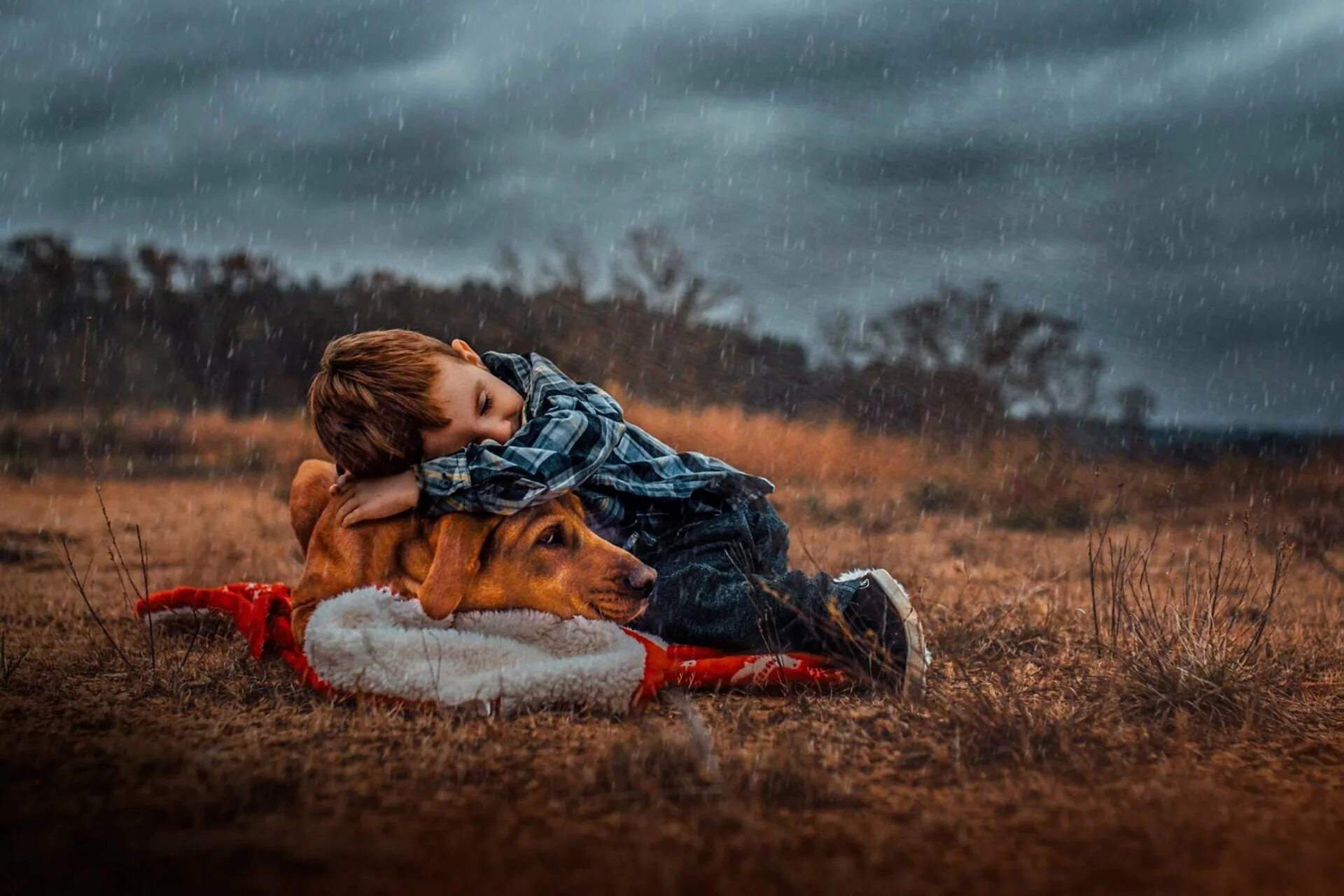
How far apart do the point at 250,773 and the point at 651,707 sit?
119cm

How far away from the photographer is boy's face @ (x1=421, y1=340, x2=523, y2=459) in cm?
325

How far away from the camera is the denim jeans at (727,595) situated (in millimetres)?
3359

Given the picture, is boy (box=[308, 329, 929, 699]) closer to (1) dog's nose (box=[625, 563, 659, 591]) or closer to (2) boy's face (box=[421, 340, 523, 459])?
(2) boy's face (box=[421, 340, 523, 459])

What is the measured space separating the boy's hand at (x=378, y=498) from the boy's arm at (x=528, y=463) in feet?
0.15

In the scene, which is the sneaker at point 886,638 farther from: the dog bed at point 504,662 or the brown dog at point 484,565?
the brown dog at point 484,565

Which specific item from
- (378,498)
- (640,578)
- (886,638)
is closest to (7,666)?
(378,498)

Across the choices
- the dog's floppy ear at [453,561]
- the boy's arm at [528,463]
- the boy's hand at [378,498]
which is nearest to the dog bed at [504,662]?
the dog's floppy ear at [453,561]

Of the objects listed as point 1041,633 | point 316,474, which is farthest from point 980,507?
point 316,474

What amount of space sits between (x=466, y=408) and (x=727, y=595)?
3.40 ft

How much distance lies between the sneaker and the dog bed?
14 centimetres

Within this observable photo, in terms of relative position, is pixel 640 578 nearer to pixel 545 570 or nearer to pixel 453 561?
pixel 545 570

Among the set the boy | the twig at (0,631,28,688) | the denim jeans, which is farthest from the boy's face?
the twig at (0,631,28,688)

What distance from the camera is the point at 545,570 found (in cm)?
328

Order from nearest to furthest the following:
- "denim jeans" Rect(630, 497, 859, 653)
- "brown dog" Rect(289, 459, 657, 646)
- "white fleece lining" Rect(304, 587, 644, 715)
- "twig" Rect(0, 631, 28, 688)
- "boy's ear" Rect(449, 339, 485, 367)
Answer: "white fleece lining" Rect(304, 587, 644, 715) < "brown dog" Rect(289, 459, 657, 646) < "denim jeans" Rect(630, 497, 859, 653) < "boy's ear" Rect(449, 339, 485, 367) < "twig" Rect(0, 631, 28, 688)
